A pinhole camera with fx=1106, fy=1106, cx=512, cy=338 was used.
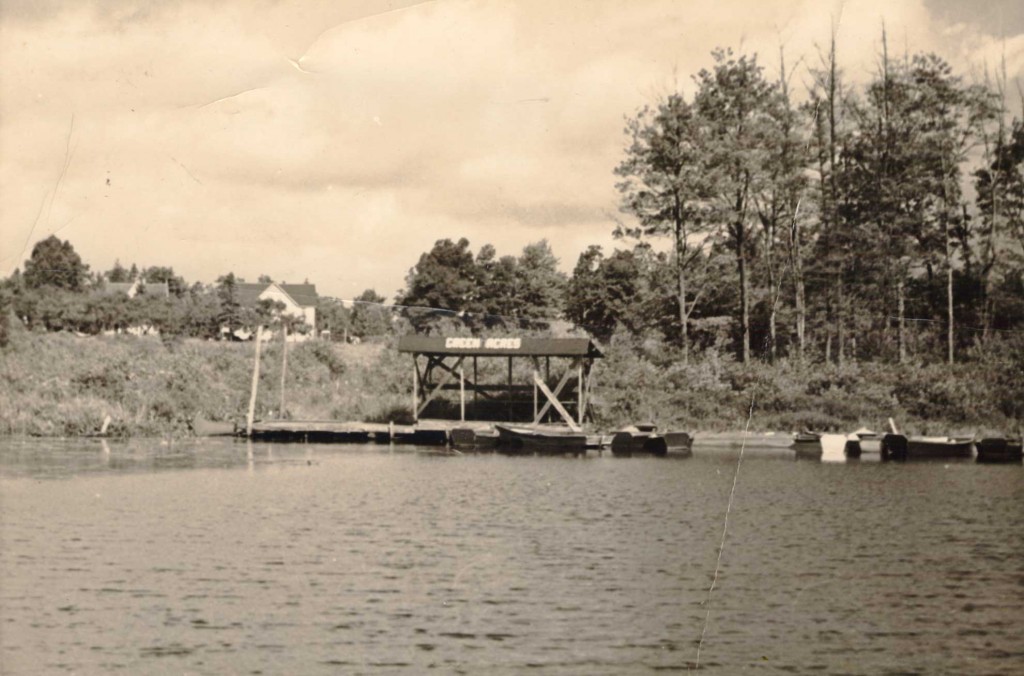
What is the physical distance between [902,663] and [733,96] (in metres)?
43.3

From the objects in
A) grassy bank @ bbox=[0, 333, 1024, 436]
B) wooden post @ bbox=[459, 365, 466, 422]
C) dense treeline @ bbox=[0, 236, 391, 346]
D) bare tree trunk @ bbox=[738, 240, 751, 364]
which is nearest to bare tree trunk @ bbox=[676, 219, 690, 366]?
grassy bank @ bbox=[0, 333, 1024, 436]

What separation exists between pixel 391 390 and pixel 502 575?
3761 cm

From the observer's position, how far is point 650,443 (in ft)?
145

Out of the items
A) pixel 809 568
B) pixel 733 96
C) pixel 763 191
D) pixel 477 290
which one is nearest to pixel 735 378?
pixel 763 191

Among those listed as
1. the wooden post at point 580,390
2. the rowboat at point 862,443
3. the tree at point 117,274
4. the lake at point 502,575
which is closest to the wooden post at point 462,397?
the wooden post at point 580,390

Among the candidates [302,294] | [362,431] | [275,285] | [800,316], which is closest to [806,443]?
[800,316]

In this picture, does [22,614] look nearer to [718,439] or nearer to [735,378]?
[718,439]

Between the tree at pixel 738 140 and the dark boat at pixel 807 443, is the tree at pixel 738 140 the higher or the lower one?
the higher one

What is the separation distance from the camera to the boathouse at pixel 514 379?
46.2 meters

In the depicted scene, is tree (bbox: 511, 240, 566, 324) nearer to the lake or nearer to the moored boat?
the moored boat

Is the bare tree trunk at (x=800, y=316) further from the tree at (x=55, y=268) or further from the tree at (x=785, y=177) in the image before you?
the tree at (x=55, y=268)

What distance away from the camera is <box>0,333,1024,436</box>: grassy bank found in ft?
148

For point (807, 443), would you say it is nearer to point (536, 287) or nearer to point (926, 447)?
point (926, 447)

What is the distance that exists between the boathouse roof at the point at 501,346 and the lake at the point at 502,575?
12.3 metres
